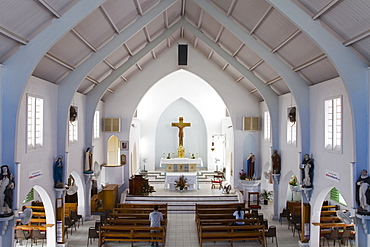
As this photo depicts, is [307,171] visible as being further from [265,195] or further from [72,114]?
[72,114]

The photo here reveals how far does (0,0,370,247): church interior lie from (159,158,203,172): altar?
1862 mm

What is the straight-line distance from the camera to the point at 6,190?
973 centimetres

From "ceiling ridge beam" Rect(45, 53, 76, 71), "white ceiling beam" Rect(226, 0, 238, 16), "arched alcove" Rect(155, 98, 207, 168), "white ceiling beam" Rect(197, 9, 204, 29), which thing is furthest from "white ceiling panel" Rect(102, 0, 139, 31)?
"arched alcove" Rect(155, 98, 207, 168)

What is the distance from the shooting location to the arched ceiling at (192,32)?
360 inches

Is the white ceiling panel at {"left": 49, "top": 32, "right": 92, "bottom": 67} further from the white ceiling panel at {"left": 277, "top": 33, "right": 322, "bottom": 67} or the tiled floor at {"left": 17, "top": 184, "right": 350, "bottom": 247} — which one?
the white ceiling panel at {"left": 277, "top": 33, "right": 322, "bottom": 67}

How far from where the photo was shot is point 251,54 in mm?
16547

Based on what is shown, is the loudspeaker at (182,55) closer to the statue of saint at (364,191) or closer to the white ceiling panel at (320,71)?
the white ceiling panel at (320,71)

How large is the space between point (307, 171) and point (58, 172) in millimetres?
9233

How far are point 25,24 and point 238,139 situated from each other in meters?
14.9

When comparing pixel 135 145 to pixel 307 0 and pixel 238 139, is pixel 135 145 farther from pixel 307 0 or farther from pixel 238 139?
pixel 307 0

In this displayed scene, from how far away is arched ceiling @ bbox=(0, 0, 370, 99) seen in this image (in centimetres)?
916

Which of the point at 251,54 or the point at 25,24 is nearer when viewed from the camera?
the point at 25,24

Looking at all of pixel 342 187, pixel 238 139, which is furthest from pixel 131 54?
pixel 342 187

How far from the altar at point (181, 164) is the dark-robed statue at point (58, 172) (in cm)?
1314
